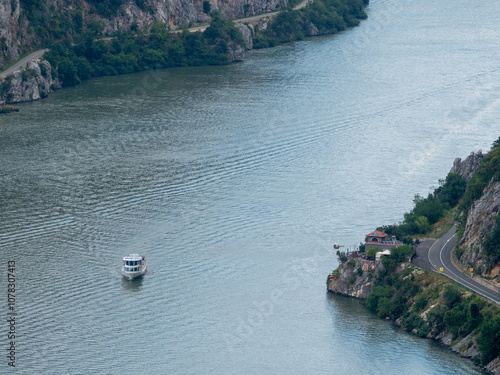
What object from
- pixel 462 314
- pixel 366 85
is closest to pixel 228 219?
pixel 462 314

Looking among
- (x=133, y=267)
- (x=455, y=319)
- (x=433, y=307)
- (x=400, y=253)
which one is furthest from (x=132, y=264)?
(x=455, y=319)

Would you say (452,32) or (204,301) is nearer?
(204,301)

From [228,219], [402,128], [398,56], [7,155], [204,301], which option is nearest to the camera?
[204,301]

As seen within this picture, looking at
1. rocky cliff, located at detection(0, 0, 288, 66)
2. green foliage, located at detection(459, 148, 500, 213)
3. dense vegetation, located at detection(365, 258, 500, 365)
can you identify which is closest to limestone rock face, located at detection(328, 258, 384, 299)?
dense vegetation, located at detection(365, 258, 500, 365)

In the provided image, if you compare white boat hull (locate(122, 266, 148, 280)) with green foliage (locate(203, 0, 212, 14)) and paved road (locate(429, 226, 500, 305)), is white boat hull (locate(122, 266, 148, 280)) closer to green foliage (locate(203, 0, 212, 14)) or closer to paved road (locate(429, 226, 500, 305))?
paved road (locate(429, 226, 500, 305))

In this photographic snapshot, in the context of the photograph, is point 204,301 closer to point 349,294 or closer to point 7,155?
point 349,294

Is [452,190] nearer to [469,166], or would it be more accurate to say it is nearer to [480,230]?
[469,166]
